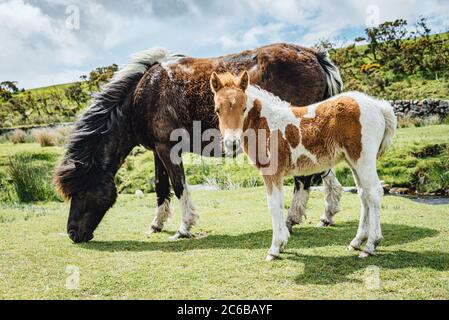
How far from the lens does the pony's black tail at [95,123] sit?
7609 mm

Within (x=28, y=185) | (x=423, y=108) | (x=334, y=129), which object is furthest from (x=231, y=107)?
(x=423, y=108)

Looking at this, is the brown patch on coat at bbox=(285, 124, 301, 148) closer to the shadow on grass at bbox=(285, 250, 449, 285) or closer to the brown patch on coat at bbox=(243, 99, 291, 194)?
the brown patch on coat at bbox=(243, 99, 291, 194)

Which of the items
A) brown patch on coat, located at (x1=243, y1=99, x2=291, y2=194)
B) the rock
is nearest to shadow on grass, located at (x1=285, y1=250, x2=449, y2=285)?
brown patch on coat, located at (x1=243, y1=99, x2=291, y2=194)

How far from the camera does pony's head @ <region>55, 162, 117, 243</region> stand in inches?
298

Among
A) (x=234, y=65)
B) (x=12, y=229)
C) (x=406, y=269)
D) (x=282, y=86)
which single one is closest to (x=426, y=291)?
(x=406, y=269)

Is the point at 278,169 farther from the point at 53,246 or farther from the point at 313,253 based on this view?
the point at 53,246

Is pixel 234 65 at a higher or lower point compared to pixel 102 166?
higher

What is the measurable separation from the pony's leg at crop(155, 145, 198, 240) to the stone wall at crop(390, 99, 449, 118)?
18.2m

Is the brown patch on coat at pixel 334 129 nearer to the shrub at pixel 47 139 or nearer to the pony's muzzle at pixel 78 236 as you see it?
the pony's muzzle at pixel 78 236

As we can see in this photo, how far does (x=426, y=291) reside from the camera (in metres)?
4.77

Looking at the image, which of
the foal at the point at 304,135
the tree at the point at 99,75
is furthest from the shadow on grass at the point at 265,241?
the tree at the point at 99,75

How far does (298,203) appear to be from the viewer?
768 cm

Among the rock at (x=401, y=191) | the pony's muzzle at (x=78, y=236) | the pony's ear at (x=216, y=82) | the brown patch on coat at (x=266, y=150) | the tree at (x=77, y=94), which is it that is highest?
the tree at (x=77, y=94)

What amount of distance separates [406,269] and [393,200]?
16.2 ft
